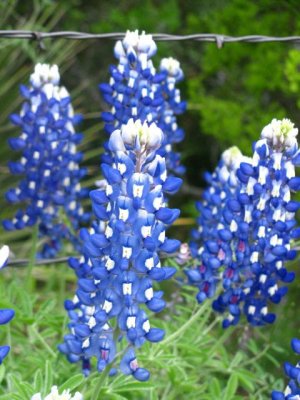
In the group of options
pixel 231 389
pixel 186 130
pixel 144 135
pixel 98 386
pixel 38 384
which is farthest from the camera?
pixel 186 130

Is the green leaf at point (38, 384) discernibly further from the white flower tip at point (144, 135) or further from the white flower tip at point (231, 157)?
the white flower tip at point (231, 157)

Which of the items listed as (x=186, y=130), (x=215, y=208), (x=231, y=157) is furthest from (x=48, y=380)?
(x=186, y=130)

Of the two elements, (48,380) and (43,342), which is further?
(43,342)

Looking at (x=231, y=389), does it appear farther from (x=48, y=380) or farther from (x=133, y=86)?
(x=133, y=86)

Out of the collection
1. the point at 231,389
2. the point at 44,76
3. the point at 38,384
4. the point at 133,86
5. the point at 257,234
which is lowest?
the point at 231,389

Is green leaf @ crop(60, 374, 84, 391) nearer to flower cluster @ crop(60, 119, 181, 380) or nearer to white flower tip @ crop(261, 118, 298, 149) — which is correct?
flower cluster @ crop(60, 119, 181, 380)

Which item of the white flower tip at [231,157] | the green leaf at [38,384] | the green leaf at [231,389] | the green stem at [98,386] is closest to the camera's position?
the green stem at [98,386]

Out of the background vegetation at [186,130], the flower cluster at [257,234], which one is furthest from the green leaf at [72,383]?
the flower cluster at [257,234]
